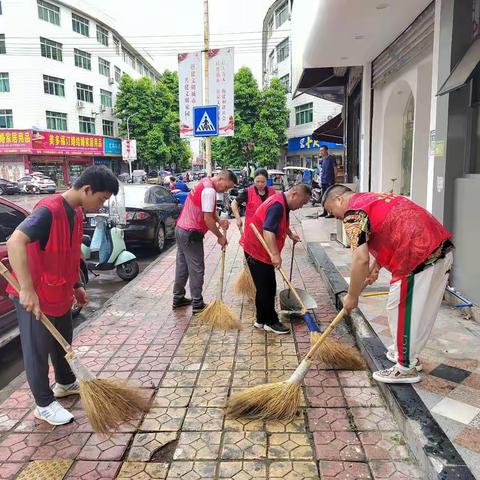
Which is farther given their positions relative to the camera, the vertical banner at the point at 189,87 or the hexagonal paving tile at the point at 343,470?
the vertical banner at the point at 189,87

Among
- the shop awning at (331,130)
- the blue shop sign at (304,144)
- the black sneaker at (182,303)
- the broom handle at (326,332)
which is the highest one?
the blue shop sign at (304,144)

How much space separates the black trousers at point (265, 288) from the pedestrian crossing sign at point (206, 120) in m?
5.20

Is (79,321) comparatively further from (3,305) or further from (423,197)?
(423,197)

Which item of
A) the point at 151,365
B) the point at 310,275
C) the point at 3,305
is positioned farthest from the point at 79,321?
the point at 310,275

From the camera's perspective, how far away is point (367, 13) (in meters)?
5.02

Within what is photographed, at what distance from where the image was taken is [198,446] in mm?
2646

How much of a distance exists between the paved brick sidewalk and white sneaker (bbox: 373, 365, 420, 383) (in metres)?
0.17

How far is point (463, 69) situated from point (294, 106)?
103 ft

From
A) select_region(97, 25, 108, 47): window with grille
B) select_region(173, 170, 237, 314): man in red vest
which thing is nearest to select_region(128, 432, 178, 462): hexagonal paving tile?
select_region(173, 170, 237, 314): man in red vest

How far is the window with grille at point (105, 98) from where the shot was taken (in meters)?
37.1

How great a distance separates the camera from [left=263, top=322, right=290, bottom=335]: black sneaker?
438 centimetres

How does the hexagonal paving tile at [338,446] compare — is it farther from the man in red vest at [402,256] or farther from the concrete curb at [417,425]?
the man in red vest at [402,256]

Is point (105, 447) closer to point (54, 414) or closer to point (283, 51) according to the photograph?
point (54, 414)

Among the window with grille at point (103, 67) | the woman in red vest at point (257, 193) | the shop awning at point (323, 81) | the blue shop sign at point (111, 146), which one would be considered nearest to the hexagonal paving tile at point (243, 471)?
the woman in red vest at point (257, 193)
